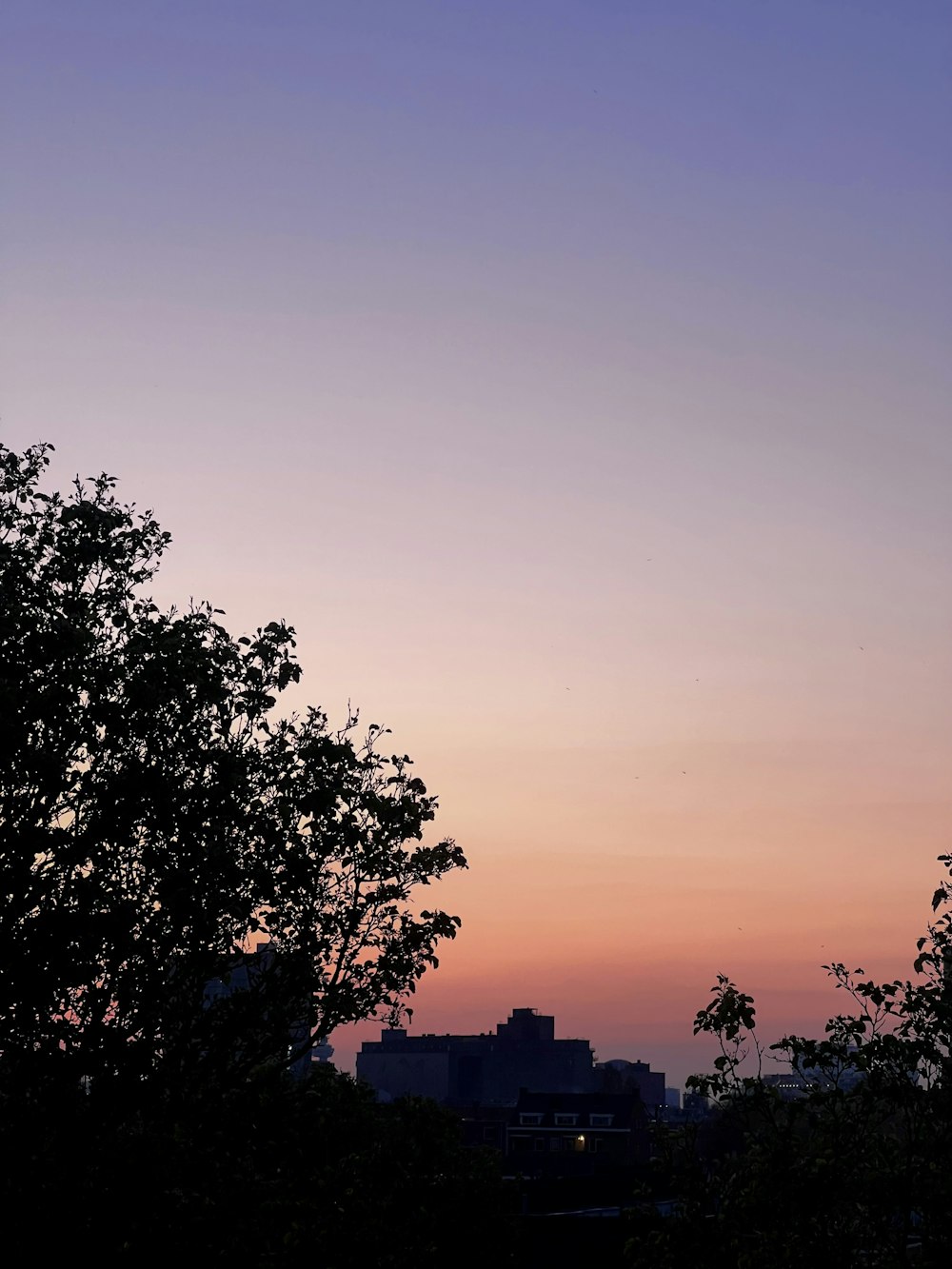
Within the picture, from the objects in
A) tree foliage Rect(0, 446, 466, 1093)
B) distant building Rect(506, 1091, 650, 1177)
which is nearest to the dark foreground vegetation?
tree foliage Rect(0, 446, 466, 1093)

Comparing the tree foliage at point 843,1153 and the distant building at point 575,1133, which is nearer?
the tree foliage at point 843,1153

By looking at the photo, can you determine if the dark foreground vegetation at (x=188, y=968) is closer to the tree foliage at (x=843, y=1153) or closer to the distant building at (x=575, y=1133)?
the tree foliage at (x=843, y=1153)

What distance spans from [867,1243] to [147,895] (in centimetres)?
1055

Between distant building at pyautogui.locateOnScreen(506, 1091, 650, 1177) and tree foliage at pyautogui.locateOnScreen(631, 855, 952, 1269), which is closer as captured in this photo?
tree foliage at pyautogui.locateOnScreen(631, 855, 952, 1269)

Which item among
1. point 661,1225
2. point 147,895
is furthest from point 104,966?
point 661,1225

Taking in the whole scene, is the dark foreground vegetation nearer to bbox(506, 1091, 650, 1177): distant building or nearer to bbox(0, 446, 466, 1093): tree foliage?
bbox(0, 446, 466, 1093): tree foliage

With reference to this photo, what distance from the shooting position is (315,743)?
20578 millimetres

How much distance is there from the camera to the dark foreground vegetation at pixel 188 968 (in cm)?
1703

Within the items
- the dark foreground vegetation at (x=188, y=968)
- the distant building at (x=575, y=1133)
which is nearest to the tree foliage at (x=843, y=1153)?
the dark foreground vegetation at (x=188, y=968)

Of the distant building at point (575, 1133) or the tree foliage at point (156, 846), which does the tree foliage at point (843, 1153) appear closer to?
the tree foliage at point (156, 846)

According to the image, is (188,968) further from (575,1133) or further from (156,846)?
(575,1133)

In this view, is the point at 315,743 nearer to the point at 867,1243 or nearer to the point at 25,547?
the point at 25,547

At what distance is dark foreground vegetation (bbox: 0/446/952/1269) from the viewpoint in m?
17.0

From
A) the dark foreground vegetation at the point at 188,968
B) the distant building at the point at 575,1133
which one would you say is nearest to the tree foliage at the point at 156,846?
the dark foreground vegetation at the point at 188,968
